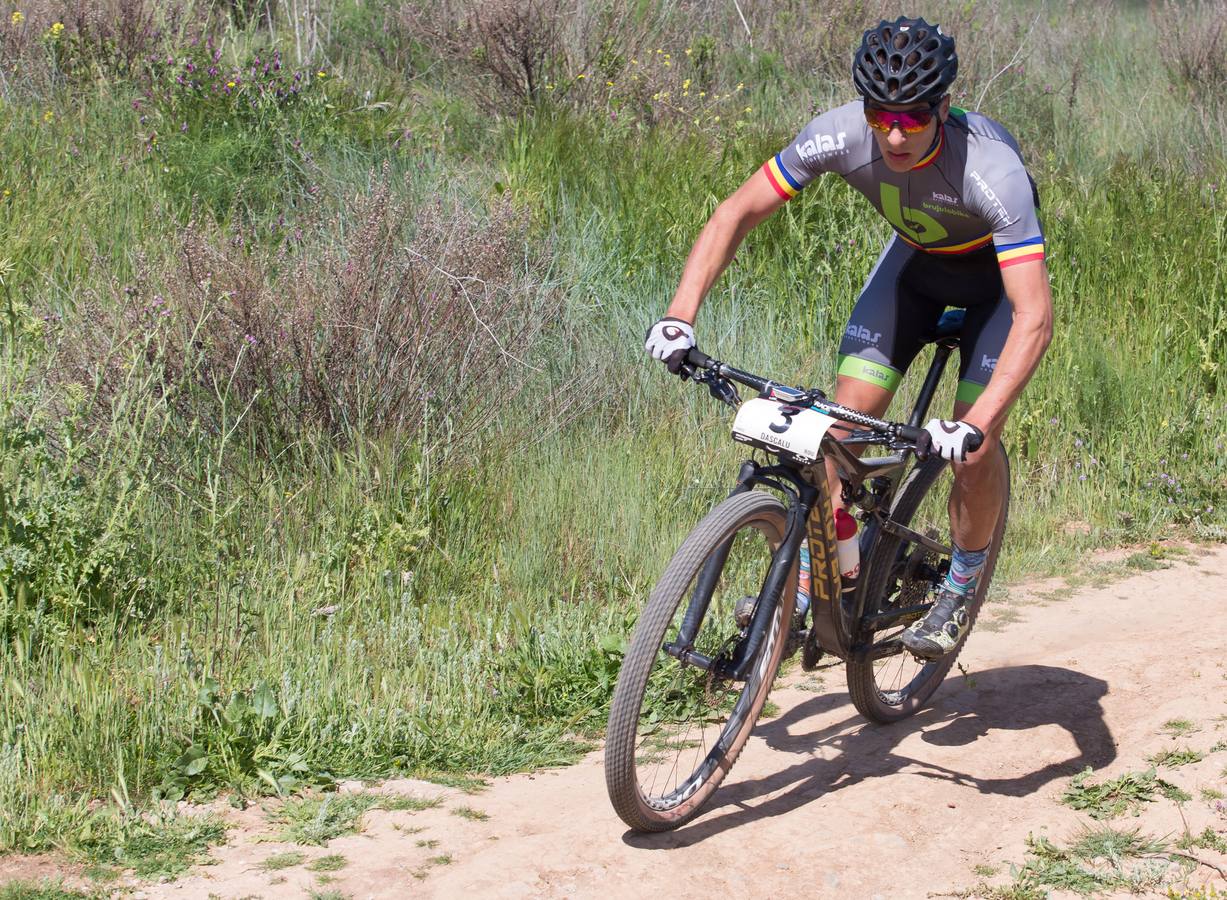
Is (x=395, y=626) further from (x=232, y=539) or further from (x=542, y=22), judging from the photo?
(x=542, y=22)

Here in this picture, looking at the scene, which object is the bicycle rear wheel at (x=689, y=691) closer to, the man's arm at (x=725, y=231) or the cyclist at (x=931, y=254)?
the cyclist at (x=931, y=254)

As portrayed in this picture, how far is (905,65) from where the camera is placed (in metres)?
3.93

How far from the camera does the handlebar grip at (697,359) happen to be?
384 centimetres

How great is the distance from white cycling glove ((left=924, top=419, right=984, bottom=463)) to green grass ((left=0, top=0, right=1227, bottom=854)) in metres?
1.78

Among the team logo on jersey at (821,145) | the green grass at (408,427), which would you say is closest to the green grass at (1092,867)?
the green grass at (408,427)

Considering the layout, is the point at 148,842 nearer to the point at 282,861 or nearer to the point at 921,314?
the point at 282,861

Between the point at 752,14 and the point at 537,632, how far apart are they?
9808 millimetres

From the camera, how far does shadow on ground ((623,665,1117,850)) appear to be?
4.29m

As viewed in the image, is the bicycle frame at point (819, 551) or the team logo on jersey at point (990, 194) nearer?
the bicycle frame at point (819, 551)

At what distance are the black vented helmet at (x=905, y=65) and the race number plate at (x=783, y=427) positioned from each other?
0.97 metres

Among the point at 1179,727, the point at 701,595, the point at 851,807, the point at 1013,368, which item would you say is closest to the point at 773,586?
the point at 701,595

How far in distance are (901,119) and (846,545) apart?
134 centimetres

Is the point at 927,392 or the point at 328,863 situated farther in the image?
the point at 927,392

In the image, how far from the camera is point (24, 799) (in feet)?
12.5
